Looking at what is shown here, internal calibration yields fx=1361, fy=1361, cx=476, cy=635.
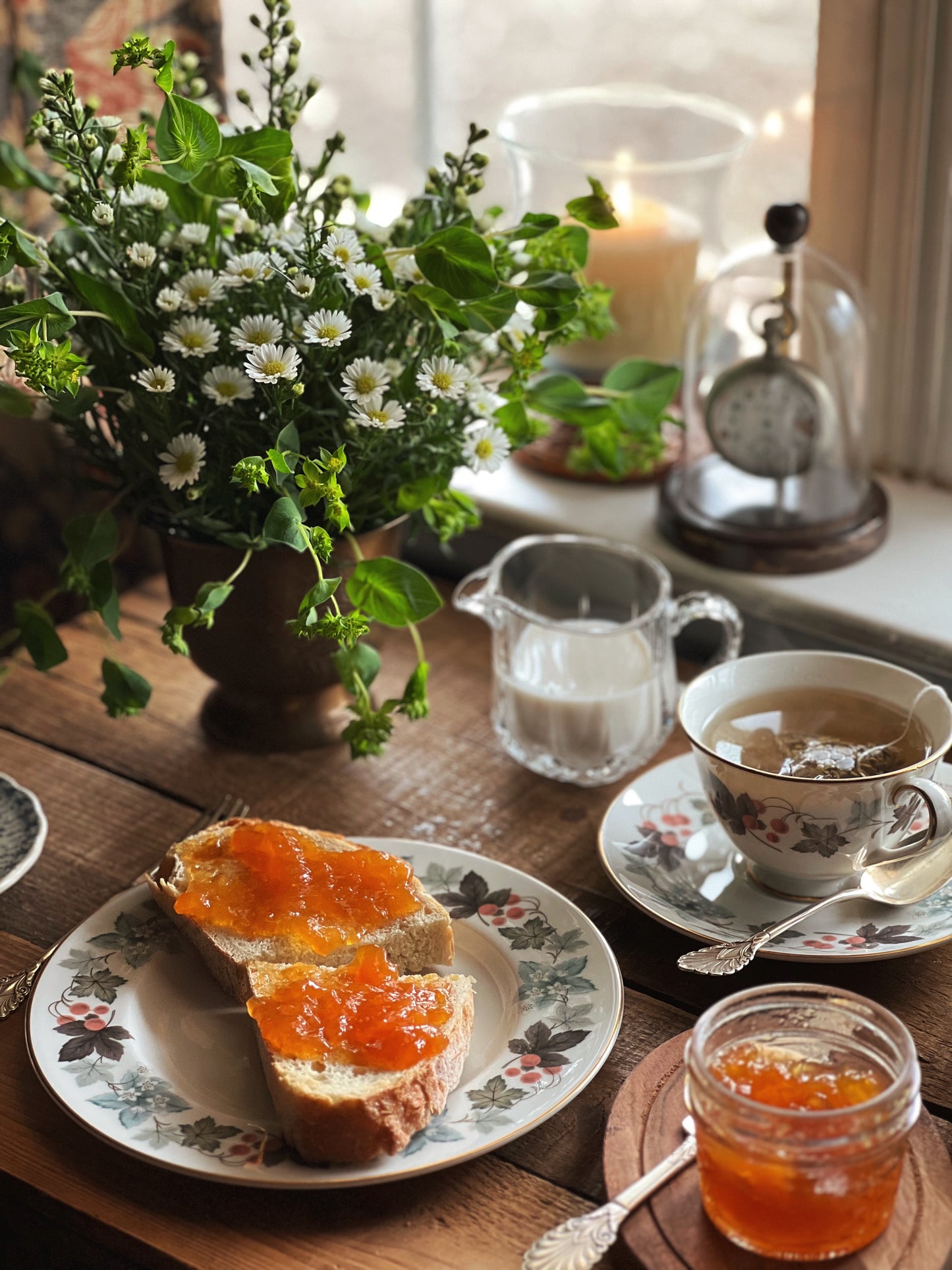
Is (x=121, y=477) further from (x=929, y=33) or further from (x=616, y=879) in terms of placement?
(x=929, y=33)

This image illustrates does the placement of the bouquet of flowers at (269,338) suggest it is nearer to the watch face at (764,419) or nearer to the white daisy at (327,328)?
the white daisy at (327,328)

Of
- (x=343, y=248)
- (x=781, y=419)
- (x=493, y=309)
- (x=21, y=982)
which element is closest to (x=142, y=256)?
(x=343, y=248)

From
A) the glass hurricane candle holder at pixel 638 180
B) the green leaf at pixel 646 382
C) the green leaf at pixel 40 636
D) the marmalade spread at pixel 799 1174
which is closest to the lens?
the marmalade spread at pixel 799 1174

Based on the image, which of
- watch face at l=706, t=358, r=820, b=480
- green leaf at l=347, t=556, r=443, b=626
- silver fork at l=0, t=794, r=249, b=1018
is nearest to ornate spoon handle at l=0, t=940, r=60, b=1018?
silver fork at l=0, t=794, r=249, b=1018

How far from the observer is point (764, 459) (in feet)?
4.21

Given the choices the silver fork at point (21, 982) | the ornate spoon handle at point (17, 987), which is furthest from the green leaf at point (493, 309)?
the ornate spoon handle at point (17, 987)

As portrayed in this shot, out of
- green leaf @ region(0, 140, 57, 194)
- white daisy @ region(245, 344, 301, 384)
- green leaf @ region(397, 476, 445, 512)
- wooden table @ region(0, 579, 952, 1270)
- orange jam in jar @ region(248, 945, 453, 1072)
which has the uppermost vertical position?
green leaf @ region(0, 140, 57, 194)

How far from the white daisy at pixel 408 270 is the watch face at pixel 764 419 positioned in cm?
40

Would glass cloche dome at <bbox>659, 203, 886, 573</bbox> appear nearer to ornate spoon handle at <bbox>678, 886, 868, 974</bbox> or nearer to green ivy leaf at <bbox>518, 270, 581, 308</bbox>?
green ivy leaf at <bbox>518, 270, 581, 308</bbox>

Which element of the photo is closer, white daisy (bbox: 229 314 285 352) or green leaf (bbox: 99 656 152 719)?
white daisy (bbox: 229 314 285 352)

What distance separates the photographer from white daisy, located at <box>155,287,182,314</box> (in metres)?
0.94

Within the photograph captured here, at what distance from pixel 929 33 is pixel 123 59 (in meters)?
0.77

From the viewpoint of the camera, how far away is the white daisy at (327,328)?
0.90 m

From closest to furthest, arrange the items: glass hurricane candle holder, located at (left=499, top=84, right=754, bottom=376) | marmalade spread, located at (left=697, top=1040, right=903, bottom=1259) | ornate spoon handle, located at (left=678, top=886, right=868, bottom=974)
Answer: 1. marmalade spread, located at (left=697, top=1040, right=903, bottom=1259)
2. ornate spoon handle, located at (left=678, top=886, right=868, bottom=974)
3. glass hurricane candle holder, located at (left=499, top=84, right=754, bottom=376)
